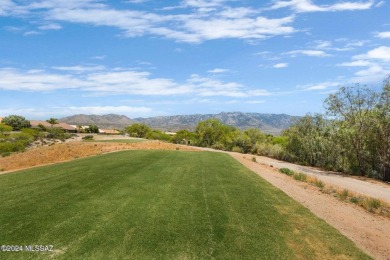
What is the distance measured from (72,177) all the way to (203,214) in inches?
407

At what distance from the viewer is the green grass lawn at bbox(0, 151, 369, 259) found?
9.33 m

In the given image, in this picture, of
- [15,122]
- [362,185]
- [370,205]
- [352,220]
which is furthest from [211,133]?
[15,122]

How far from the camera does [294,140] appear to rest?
53562 millimetres

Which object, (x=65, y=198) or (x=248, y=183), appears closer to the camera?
(x=65, y=198)

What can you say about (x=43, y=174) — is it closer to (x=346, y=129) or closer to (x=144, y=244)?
(x=144, y=244)

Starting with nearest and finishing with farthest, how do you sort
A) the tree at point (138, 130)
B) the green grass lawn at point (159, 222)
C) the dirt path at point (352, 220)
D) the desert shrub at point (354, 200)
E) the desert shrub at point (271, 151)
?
the green grass lawn at point (159, 222) → the dirt path at point (352, 220) → the desert shrub at point (354, 200) → the desert shrub at point (271, 151) → the tree at point (138, 130)

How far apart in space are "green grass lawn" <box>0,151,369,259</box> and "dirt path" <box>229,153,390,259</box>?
64 centimetres

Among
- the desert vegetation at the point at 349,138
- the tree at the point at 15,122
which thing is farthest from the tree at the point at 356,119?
the tree at the point at 15,122

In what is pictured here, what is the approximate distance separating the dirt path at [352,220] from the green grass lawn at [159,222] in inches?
25.2

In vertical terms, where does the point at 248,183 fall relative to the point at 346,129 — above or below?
below

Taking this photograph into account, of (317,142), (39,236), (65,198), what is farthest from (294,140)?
(39,236)

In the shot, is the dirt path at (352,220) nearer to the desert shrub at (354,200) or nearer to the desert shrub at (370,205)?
the desert shrub at (370,205)

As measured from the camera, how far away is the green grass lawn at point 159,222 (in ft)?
30.6

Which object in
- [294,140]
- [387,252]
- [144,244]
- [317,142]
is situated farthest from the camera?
[294,140]
